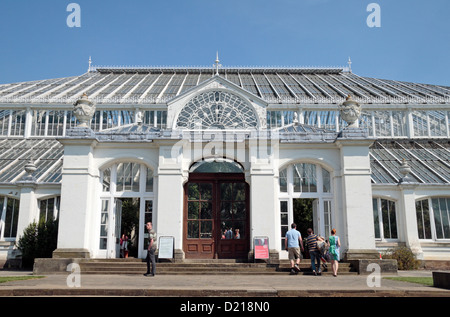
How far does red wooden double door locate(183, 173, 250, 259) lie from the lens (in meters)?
16.1

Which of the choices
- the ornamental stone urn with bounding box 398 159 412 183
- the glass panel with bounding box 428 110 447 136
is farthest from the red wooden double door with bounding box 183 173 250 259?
the glass panel with bounding box 428 110 447 136

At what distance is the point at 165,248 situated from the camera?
14.8 metres

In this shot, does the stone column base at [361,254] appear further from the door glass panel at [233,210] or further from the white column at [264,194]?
the door glass panel at [233,210]

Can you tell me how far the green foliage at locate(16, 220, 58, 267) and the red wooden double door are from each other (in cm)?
587

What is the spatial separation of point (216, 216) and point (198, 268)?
2874 mm

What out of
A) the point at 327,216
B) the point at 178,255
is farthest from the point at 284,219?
the point at 178,255

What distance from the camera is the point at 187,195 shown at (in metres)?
16.5

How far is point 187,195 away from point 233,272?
4.03 metres

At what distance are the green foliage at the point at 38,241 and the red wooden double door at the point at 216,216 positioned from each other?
5874 mm

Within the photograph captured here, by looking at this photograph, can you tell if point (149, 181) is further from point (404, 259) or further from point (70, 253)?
point (404, 259)

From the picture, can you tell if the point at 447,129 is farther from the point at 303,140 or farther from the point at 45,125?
the point at 45,125

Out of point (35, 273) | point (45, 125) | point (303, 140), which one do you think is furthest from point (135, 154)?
point (45, 125)

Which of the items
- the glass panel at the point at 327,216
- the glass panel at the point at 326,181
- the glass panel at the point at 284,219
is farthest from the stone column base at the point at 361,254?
the glass panel at the point at 326,181

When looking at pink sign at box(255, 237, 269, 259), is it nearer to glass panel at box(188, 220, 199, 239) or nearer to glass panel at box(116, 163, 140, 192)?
glass panel at box(188, 220, 199, 239)
